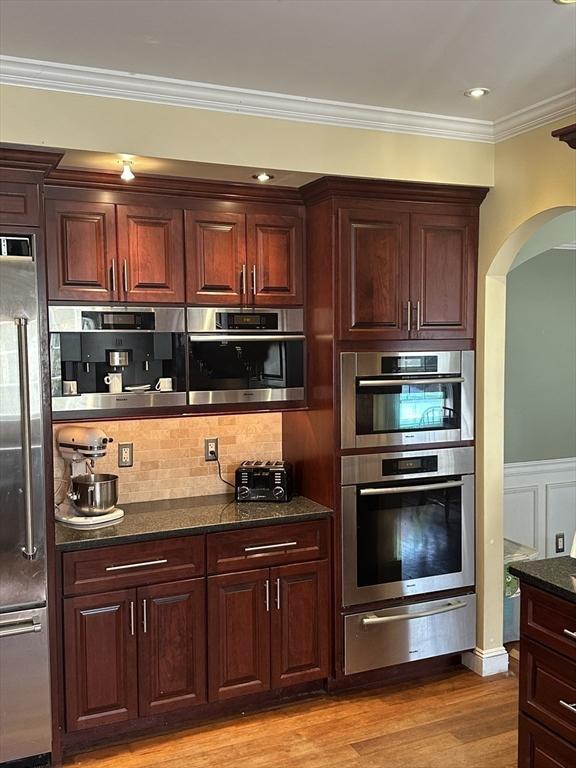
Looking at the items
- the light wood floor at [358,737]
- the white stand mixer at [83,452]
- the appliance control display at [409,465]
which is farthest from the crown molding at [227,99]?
the light wood floor at [358,737]

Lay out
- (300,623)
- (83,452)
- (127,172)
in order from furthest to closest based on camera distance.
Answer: (300,623), (83,452), (127,172)

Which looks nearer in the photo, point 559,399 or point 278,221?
point 278,221

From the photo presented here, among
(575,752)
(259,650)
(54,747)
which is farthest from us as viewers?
(259,650)

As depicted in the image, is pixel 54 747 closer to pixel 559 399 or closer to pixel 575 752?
pixel 575 752

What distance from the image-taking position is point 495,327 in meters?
3.85

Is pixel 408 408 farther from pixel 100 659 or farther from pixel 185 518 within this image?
pixel 100 659

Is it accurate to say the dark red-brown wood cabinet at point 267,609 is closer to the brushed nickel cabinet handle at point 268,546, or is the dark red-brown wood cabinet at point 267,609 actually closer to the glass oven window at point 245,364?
the brushed nickel cabinet handle at point 268,546

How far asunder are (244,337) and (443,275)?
107 cm

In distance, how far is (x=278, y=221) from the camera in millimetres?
3660

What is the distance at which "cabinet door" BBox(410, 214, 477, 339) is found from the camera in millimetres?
3713

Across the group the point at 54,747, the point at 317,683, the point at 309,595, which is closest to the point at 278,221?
the point at 309,595

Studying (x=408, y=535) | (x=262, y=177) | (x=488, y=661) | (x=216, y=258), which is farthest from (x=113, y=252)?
(x=488, y=661)

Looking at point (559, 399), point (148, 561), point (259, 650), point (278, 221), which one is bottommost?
point (259, 650)

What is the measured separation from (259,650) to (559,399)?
9.24ft
